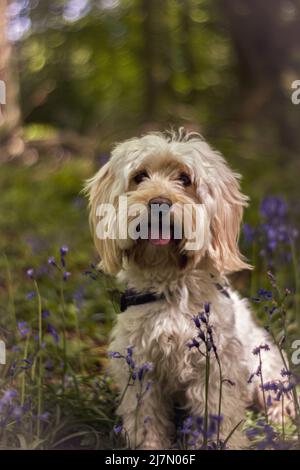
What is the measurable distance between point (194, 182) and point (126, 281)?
1.93ft

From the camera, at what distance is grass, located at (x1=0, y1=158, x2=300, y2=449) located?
294cm

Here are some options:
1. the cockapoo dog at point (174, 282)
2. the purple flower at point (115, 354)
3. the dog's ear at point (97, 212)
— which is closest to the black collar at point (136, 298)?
the cockapoo dog at point (174, 282)

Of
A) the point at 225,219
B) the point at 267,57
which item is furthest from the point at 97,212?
the point at 267,57

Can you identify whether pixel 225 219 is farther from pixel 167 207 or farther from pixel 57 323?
pixel 57 323

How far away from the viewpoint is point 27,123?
12.0 metres

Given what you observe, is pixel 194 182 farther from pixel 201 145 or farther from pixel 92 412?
pixel 92 412

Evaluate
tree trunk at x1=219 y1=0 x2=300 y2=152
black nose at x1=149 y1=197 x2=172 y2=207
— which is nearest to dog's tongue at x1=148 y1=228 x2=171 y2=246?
black nose at x1=149 y1=197 x2=172 y2=207

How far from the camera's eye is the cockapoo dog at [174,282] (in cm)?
286

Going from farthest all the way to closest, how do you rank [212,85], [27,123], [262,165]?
[27,123], [212,85], [262,165]

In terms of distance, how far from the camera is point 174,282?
296cm

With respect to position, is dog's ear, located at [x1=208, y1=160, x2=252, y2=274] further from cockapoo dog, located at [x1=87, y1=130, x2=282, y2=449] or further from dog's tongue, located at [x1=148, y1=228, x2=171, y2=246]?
dog's tongue, located at [x1=148, y1=228, x2=171, y2=246]
